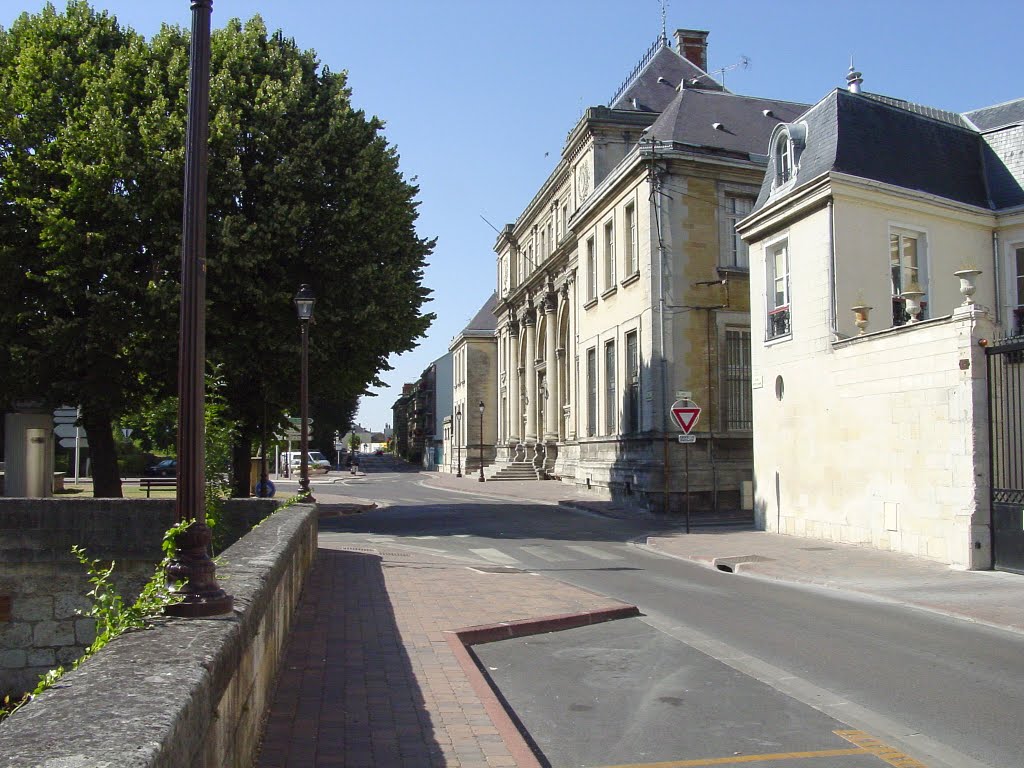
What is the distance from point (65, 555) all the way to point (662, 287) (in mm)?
19385

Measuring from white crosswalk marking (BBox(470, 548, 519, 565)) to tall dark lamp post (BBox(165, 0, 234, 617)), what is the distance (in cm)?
1122

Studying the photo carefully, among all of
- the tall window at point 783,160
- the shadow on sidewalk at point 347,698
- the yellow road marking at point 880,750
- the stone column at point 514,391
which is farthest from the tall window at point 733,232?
the yellow road marking at point 880,750

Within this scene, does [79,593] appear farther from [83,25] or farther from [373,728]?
[83,25]

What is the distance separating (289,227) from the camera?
2103 centimetres

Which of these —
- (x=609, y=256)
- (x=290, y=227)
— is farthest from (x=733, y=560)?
(x=609, y=256)

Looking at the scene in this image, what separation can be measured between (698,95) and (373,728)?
98.3 ft

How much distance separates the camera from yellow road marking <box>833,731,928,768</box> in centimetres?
518

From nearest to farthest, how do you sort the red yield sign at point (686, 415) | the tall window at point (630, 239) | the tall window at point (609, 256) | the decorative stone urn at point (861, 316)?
1. the decorative stone urn at point (861, 316)
2. the red yield sign at point (686, 415)
3. the tall window at point (630, 239)
4. the tall window at point (609, 256)

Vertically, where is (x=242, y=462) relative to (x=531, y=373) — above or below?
below

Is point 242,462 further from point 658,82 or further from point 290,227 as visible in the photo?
point 658,82

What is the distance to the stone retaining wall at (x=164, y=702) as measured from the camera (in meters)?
2.23

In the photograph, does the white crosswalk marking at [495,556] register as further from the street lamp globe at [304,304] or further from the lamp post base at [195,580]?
the lamp post base at [195,580]

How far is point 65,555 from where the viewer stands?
13.5 m

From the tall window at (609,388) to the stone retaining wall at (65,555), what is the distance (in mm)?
20285
